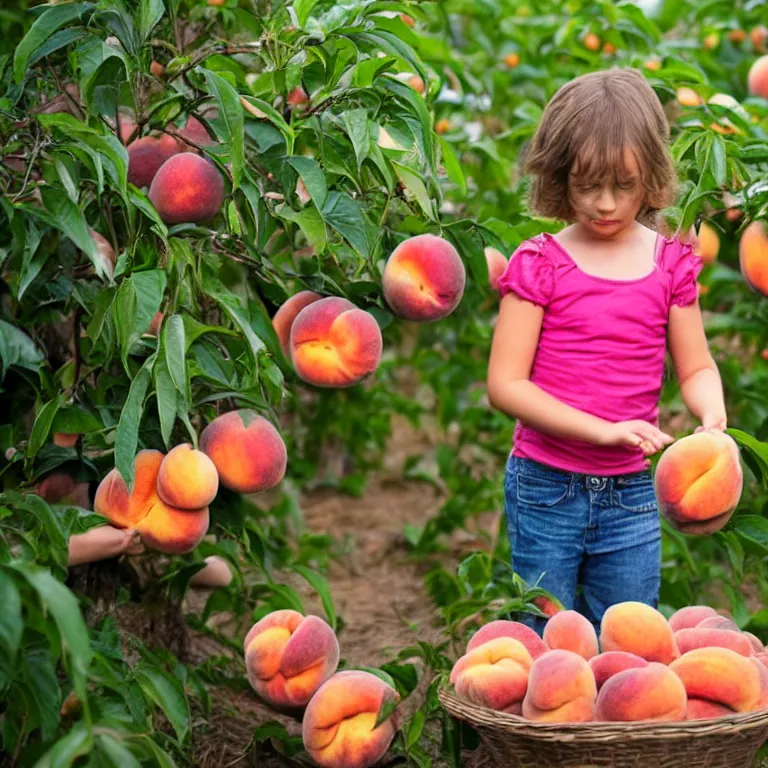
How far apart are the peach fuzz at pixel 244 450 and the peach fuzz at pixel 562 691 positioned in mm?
519

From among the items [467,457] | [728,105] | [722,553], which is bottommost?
[467,457]

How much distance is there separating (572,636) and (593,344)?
510 mm

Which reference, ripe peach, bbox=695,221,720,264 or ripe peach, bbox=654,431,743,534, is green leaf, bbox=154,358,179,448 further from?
ripe peach, bbox=695,221,720,264

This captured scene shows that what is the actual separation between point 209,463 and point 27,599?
0.49m

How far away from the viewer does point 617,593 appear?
2.25m

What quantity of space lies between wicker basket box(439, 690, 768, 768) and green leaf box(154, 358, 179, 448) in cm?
60

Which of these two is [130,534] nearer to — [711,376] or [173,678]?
[173,678]

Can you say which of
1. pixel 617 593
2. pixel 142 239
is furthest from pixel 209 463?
pixel 617 593

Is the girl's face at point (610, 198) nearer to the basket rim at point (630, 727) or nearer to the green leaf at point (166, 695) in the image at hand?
the basket rim at point (630, 727)

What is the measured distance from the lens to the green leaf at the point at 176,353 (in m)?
Answer: 1.74

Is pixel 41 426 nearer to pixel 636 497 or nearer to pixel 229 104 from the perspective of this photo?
pixel 229 104

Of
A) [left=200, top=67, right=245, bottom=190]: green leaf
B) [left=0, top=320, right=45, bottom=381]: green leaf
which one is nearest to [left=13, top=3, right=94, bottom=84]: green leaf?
[left=200, top=67, right=245, bottom=190]: green leaf

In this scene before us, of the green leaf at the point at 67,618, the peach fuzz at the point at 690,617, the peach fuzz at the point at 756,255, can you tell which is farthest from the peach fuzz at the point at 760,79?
the green leaf at the point at 67,618

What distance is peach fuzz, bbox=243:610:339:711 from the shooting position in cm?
211
